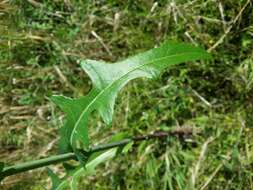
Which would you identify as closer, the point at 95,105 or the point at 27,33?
the point at 95,105

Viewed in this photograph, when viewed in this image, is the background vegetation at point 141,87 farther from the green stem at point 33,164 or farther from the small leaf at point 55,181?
the green stem at point 33,164

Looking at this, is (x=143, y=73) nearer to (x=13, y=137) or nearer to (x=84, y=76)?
(x=84, y=76)

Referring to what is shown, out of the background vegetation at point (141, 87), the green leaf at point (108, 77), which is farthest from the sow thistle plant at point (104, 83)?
the background vegetation at point (141, 87)

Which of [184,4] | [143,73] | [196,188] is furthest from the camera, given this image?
[184,4]

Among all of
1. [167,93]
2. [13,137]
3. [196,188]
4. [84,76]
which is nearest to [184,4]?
[167,93]

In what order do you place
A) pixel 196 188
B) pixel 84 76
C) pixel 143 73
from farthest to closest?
pixel 84 76, pixel 196 188, pixel 143 73

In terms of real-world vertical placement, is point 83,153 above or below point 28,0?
below

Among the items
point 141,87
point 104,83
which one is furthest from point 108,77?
point 141,87

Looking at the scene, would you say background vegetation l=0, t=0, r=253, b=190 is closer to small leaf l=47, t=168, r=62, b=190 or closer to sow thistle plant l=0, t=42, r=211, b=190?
small leaf l=47, t=168, r=62, b=190
